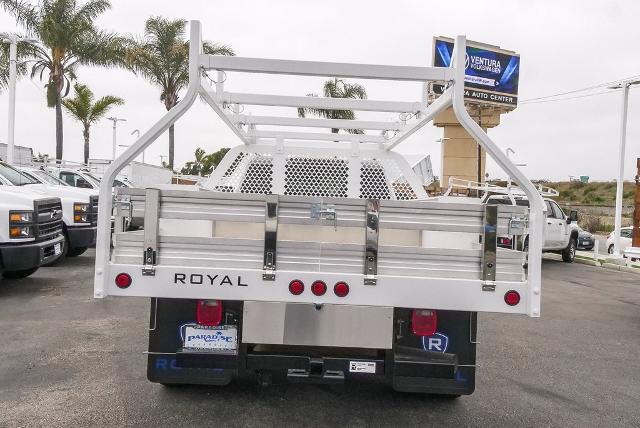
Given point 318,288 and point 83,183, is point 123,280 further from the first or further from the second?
point 83,183

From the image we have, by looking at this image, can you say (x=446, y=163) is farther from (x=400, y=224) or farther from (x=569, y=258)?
(x=400, y=224)

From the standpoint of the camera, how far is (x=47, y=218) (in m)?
7.93

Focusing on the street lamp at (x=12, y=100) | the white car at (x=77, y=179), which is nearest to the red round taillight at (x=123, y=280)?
the white car at (x=77, y=179)

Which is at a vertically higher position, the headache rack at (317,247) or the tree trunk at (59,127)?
the tree trunk at (59,127)

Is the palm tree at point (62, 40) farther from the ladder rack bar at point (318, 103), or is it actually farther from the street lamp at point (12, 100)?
the ladder rack bar at point (318, 103)

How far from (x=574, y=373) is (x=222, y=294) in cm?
366

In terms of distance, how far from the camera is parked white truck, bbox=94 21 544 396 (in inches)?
122

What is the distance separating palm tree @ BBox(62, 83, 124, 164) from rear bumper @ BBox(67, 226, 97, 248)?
21.2 m

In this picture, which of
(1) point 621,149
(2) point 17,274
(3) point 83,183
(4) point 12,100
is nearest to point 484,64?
(1) point 621,149

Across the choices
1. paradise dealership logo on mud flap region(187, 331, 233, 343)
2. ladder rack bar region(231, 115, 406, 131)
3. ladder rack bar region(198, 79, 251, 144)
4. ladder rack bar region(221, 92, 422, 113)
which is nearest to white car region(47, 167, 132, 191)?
ladder rack bar region(198, 79, 251, 144)

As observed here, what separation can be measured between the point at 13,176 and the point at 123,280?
24.4ft

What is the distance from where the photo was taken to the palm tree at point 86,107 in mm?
29859

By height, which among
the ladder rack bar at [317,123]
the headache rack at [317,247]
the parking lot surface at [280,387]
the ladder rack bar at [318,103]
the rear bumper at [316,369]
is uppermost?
the ladder rack bar at [318,103]

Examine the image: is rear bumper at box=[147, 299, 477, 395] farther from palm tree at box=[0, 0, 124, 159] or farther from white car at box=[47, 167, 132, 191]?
palm tree at box=[0, 0, 124, 159]
